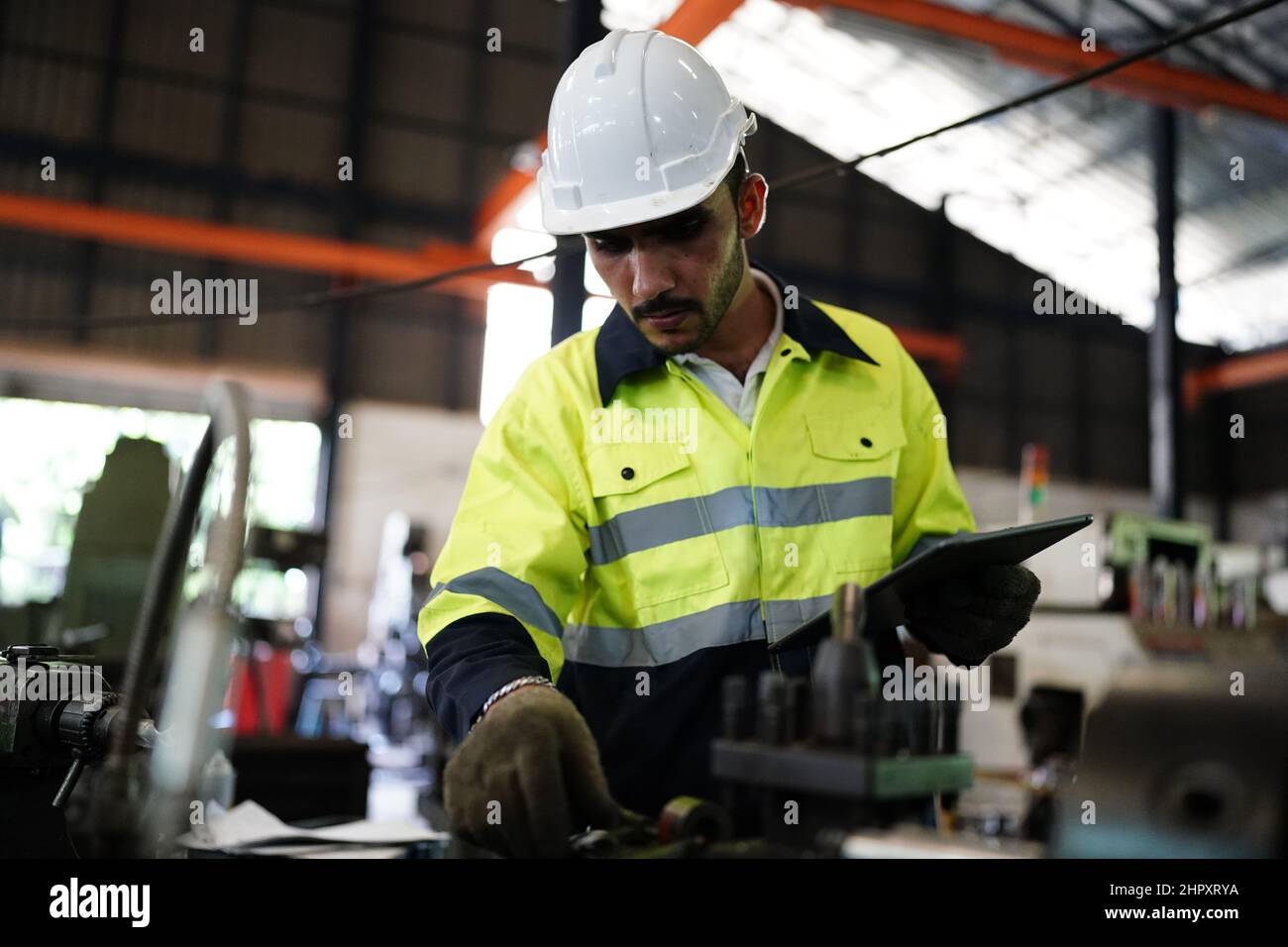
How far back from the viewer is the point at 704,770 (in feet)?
4.81

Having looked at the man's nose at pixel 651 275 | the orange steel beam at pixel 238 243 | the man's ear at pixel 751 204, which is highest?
the orange steel beam at pixel 238 243

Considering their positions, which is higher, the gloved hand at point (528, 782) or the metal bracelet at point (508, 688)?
the metal bracelet at point (508, 688)

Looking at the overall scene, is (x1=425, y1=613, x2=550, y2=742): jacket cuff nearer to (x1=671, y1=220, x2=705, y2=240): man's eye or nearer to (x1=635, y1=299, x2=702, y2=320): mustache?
(x1=635, y1=299, x2=702, y2=320): mustache

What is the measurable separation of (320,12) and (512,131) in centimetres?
191

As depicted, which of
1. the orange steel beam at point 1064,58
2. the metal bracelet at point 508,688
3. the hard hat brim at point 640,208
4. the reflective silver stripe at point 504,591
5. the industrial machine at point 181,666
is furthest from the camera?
the orange steel beam at point 1064,58

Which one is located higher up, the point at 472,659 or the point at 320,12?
the point at 320,12

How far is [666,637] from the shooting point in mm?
1500

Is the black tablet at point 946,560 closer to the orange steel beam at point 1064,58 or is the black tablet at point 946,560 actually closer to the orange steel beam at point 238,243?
the orange steel beam at point 1064,58

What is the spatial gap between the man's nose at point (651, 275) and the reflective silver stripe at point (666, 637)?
0.44m

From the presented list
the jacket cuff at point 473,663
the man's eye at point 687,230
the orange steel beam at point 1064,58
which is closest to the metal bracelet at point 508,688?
the jacket cuff at point 473,663

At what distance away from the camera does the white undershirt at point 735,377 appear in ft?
5.26

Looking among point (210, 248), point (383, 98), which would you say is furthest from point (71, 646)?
point (383, 98)

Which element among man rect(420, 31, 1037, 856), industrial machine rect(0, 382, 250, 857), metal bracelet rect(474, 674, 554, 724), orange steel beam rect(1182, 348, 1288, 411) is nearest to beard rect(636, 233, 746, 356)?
man rect(420, 31, 1037, 856)
